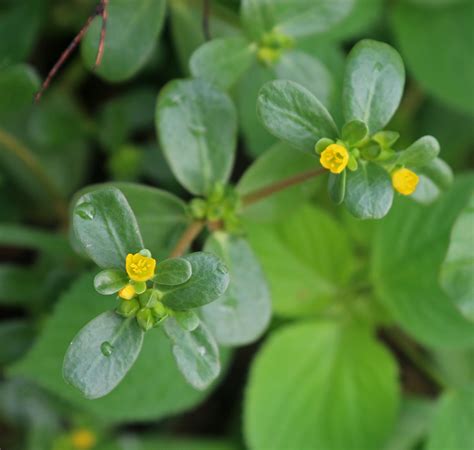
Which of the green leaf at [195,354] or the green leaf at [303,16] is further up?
the green leaf at [303,16]

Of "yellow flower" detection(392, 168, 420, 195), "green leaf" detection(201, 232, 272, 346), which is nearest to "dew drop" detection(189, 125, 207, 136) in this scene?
"green leaf" detection(201, 232, 272, 346)

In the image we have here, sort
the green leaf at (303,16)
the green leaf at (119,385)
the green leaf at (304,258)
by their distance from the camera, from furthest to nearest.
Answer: the green leaf at (304,258)
the green leaf at (119,385)
the green leaf at (303,16)

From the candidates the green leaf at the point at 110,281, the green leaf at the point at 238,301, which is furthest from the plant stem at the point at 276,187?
the green leaf at the point at 110,281

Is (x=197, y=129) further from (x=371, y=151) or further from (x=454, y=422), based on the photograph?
(x=454, y=422)

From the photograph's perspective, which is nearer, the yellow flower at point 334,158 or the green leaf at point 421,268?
the yellow flower at point 334,158

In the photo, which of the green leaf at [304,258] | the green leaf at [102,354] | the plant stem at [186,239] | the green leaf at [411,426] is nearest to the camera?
the green leaf at [102,354]

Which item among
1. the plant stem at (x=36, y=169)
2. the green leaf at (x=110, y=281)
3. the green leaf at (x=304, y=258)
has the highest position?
the green leaf at (x=110, y=281)

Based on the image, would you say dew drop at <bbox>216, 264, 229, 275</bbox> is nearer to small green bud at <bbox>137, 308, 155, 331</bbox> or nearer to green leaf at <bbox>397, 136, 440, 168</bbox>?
small green bud at <bbox>137, 308, 155, 331</bbox>

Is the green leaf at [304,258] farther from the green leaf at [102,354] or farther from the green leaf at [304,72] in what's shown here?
the green leaf at [102,354]
